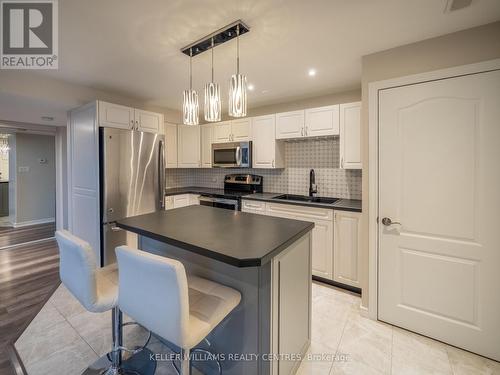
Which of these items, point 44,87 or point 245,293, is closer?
point 245,293

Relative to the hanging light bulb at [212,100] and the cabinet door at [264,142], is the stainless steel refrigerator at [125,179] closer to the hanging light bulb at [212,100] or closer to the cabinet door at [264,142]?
the cabinet door at [264,142]

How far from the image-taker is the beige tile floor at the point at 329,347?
66.4 inches

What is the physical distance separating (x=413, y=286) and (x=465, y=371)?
0.59 metres

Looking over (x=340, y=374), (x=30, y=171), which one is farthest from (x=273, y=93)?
(x=30, y=171)

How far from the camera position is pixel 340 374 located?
5.42 feet

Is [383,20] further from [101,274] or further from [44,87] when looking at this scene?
[44,87]

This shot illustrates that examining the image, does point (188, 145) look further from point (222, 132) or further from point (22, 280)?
point (22, 280)

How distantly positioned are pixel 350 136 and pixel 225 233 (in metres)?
2.14

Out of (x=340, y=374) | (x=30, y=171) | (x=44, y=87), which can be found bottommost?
(x=340, y=374)

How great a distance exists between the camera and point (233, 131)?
3.98 m

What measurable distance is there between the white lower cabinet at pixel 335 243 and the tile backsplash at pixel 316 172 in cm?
68

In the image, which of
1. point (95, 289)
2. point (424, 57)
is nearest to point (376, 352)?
point (95, 289)

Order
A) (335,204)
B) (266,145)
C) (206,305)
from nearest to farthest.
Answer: (206,305) → (335,204) → (266,145)

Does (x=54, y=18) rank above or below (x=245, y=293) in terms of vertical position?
above
